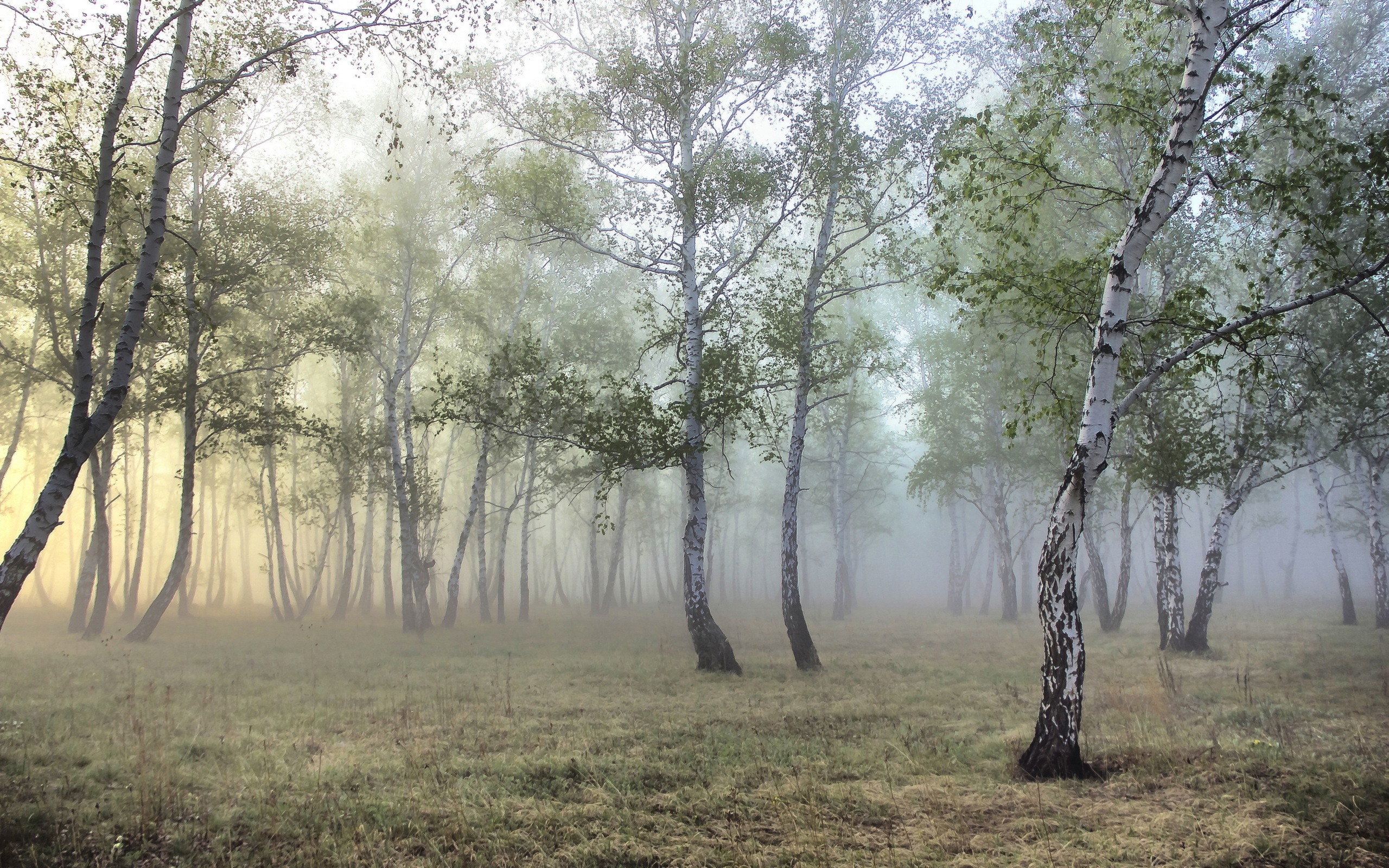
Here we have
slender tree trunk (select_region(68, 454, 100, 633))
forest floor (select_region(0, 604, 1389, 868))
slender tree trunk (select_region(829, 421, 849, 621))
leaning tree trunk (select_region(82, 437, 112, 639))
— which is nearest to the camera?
forest floor (select_region(0, 604, 1389, 868))

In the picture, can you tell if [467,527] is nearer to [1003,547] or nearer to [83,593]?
[83,593]

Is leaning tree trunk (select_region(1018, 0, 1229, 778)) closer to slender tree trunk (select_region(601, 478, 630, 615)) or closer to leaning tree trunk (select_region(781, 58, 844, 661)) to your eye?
leaning tree trunk (select_region(781, 58, 844, 661))

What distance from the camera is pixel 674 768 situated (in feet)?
22.2

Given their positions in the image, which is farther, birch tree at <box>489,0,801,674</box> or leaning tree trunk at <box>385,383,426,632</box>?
leaning tree trunk at <box>385,383,426,632</box>

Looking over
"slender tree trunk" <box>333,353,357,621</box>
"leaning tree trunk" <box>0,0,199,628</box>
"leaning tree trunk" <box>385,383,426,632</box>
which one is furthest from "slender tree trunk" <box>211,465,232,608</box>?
"leaning tree trunk" <box>0,0,199,628</box>

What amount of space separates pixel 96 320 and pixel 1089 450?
9.81 meters

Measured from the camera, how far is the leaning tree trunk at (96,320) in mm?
6539

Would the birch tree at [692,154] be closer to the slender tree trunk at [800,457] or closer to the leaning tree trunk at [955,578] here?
the slender tree trunk at [800,457]

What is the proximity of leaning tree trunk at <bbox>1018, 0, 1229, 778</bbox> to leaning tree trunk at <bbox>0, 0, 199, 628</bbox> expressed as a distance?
8883mm

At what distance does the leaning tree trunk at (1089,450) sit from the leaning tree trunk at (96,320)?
8883mm

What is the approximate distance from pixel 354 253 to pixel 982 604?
30.6m

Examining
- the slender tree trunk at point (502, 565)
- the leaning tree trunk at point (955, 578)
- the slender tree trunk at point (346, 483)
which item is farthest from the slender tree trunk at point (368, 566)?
the leaning tree trunk at point (955, 578)

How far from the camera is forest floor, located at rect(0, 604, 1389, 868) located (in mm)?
4840

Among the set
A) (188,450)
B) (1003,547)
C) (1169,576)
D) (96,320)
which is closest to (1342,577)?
(1003,547)
